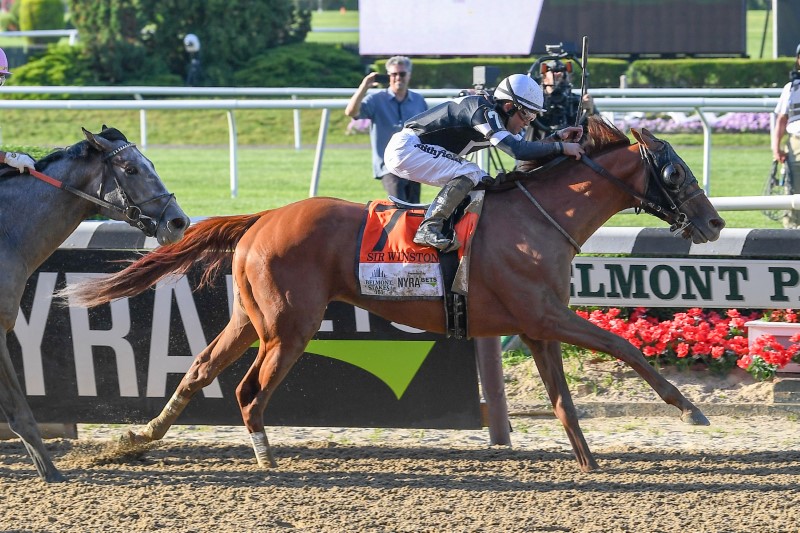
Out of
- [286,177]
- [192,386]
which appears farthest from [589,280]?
A: [286,177]

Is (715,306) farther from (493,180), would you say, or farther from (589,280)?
(493,180)

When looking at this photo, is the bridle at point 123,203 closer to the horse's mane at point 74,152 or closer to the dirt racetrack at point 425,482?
the horse's mane at point 74,152

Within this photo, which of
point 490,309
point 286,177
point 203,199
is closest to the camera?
point 490,309

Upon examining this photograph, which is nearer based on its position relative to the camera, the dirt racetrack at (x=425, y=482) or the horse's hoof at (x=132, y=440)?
the dirt racetrack at (x=425, y=482)

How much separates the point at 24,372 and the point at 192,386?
1.00 m

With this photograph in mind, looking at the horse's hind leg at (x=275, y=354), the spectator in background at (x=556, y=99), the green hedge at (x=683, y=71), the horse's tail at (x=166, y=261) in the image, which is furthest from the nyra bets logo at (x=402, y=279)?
the green hedge at (x=683, y=71)

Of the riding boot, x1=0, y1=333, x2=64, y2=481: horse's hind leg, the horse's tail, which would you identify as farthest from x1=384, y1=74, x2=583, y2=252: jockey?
x1=0, y1=333, x2=64, y2=481: horse's hind leg

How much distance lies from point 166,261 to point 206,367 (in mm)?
542

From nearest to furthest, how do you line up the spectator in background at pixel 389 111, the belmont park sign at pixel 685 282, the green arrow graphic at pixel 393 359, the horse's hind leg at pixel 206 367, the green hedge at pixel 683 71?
the horse's hind leg at pixel 206 367
the green arrow graphic at pixel 393 359
the belmont park sign at pixel 685 282
the spectator in background at pixel 389 111
the green hedge at pixel 683 71

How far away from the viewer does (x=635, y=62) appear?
22.4 metres

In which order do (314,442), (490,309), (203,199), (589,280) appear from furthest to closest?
1. (203,199)
2. (589,280)
3. (314,442)
4. (490,309)

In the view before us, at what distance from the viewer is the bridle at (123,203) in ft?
17.3

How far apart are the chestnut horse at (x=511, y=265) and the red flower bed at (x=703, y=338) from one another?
1.27m

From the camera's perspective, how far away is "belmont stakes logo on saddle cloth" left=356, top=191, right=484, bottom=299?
17.5 feet
